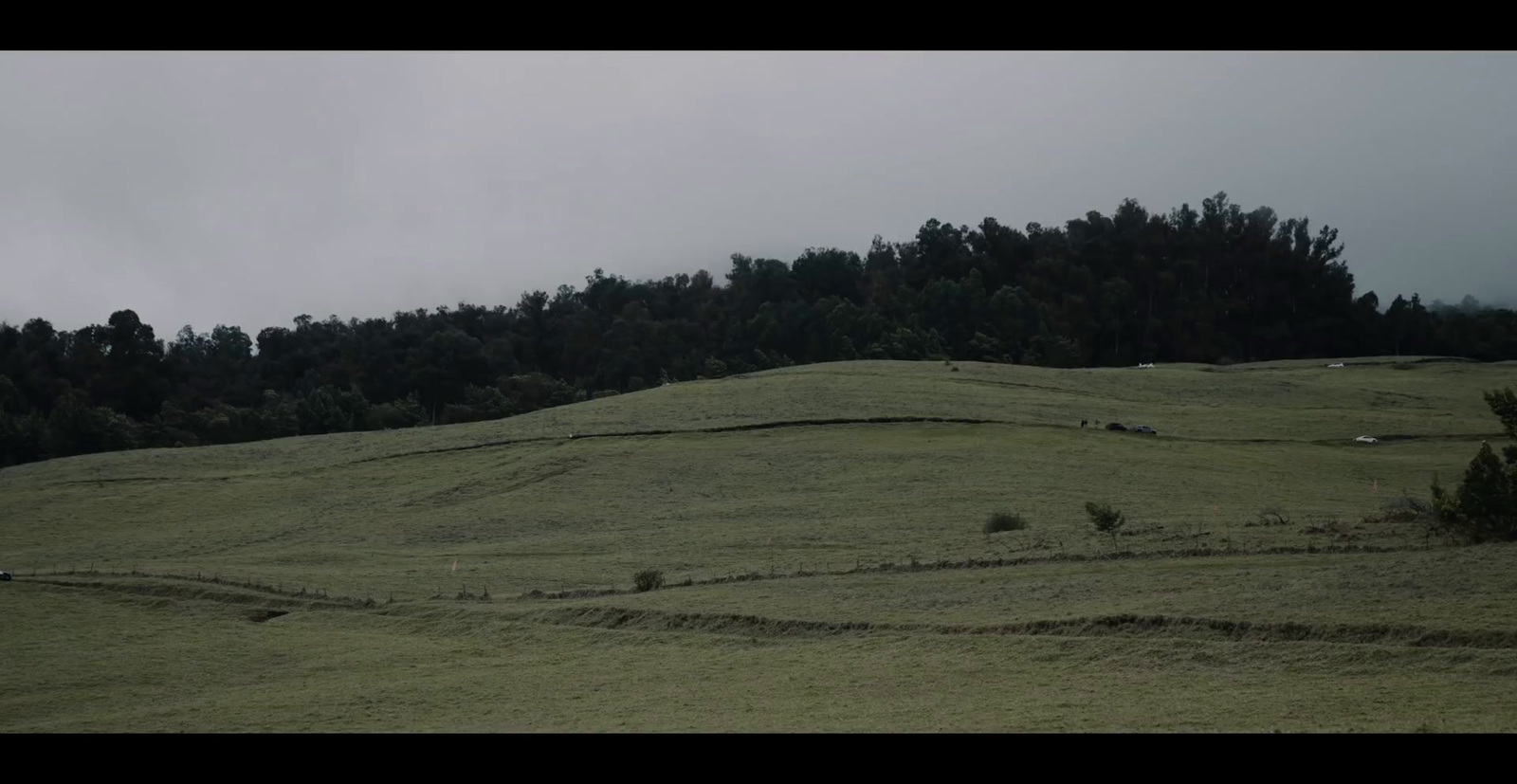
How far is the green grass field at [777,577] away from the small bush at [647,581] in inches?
23.6

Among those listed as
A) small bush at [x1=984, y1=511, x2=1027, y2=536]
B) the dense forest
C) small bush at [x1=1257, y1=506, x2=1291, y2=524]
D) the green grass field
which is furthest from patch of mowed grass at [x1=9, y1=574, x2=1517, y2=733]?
the dense forest

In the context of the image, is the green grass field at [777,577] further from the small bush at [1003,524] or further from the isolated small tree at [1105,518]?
the small bush at [1003,524]

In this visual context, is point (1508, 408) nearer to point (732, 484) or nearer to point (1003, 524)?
point (1003, 524)

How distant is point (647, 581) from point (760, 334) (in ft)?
→ 309

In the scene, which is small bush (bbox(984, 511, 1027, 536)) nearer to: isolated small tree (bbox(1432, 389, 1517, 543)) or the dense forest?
isolated small tree (bbox(1432, 389, 1517, 543))

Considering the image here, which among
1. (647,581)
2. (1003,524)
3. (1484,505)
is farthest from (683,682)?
(1003,524)

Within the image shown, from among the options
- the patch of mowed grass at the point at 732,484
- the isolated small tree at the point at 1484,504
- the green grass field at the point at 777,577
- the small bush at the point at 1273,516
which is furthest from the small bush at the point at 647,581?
the isolated small tree at the point at 1484,504

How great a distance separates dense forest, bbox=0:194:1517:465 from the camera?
105m

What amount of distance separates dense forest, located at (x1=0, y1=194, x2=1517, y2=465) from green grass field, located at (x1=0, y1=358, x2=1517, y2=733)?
126 ft

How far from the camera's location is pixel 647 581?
104ft
